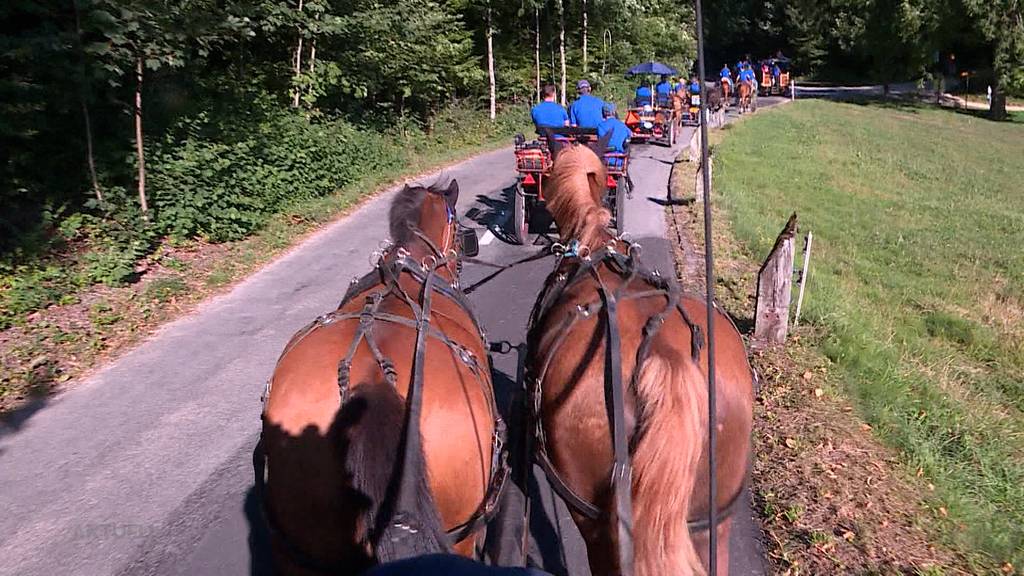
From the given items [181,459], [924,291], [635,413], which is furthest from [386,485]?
[924,291]

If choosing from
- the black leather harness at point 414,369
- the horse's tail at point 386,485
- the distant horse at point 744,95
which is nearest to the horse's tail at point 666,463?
the black leather harness at point 414,369

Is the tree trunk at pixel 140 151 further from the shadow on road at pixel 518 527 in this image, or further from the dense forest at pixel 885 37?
the dense forest at pixel 885 37

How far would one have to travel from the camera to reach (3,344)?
21.6ft

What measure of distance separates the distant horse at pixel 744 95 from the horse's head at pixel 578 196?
97.6ft

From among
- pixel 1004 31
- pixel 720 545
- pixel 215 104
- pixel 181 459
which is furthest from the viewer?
pixel 1004 31

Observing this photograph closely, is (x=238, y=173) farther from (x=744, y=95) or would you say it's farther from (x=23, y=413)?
(x=744, y=95)

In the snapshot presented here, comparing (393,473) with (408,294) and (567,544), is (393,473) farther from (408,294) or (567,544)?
(567,544)

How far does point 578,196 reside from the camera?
13.4ft

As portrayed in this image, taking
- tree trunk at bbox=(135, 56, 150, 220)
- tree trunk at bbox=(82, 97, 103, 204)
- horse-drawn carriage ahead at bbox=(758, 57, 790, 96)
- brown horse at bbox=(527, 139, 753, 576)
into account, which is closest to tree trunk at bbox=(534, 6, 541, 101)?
tree trunk at bbox=(135, 56, 150, 220)

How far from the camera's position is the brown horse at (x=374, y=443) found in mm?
2389

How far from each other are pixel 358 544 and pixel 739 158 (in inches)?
752

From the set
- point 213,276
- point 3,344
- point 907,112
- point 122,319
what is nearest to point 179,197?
point 213,276

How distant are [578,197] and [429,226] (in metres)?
0.99

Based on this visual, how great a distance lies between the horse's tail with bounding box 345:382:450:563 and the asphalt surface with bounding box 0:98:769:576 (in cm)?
115
